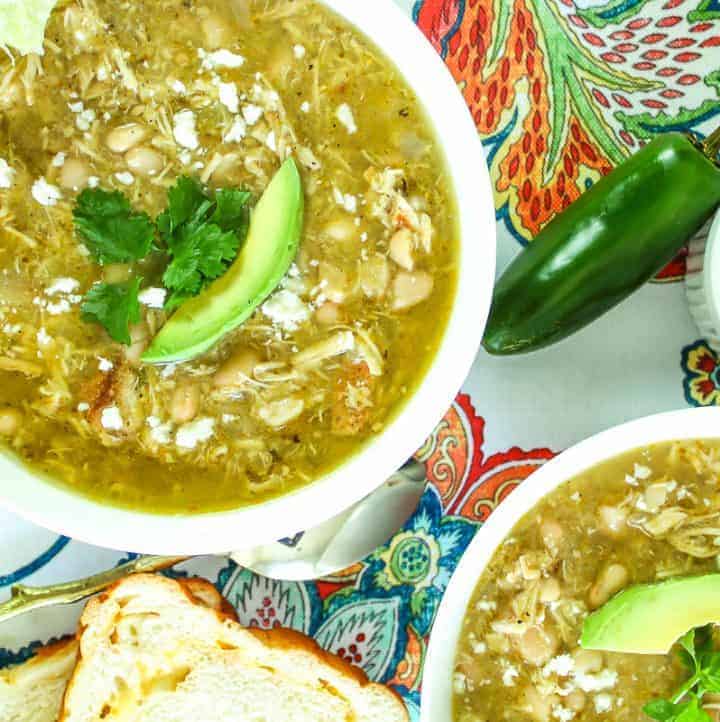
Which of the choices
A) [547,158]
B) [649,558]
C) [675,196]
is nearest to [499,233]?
[547,158]

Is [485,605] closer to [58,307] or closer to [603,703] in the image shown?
[603,703]

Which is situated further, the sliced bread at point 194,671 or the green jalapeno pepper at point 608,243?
the sliced bread at point 194,671

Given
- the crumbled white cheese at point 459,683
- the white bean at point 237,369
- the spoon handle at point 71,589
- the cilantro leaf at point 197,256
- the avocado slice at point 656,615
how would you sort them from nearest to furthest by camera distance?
1. the cilantro leaf at point 197,256
2. the white bean at point 237,369
3. the avocado slice at point 656,615
4. the crumbled white cheese at point 459,683
5. the spoon handle at point 71,589

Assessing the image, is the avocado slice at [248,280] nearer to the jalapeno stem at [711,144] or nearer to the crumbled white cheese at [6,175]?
the crumbled white cheese at [6,175]

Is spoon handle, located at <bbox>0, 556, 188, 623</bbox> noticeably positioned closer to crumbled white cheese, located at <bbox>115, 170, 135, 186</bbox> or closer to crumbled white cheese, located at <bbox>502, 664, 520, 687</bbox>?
crumbled white cheese, located at <bbox>502, 664, 520, 687</bbox>

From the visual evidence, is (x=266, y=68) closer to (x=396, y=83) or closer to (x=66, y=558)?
(x=396, y=83)

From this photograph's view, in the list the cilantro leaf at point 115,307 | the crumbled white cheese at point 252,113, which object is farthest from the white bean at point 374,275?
the cilantro leaf at point 115,307

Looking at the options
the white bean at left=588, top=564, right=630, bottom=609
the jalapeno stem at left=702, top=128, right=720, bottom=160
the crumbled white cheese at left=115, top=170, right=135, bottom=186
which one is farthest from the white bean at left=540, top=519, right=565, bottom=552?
the crumbled white cheese at left=115, top=170, right=135, bottom=186

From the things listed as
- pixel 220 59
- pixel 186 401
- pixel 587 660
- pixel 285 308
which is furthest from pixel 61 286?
pixel 587 660
